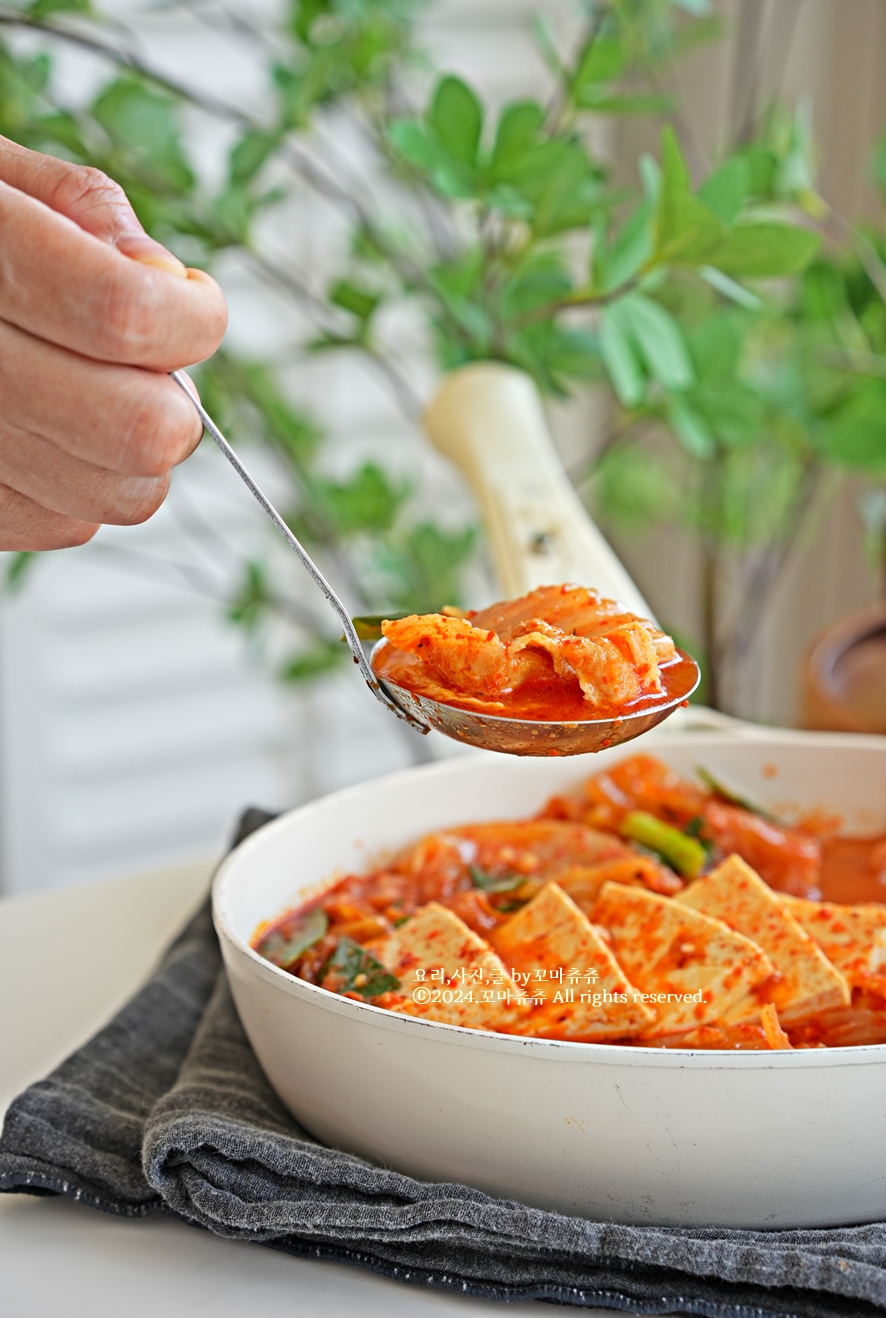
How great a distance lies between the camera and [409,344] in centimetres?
346

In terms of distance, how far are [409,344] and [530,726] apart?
2.63 m

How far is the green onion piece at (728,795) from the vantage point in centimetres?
155

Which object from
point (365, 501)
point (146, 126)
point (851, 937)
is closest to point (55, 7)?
point (146, 126)

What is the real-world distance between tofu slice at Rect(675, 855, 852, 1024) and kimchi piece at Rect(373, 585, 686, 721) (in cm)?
23

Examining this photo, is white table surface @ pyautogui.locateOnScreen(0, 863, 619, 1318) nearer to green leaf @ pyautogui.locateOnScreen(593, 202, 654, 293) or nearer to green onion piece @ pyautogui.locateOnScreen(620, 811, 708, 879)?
green onion piece @ pyautogui.locateOnScreen(620, 811, 708, 879)

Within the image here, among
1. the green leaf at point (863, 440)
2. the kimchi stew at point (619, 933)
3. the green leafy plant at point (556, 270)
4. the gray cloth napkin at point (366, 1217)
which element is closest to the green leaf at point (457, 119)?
the green leafy plant at point (556, 270)

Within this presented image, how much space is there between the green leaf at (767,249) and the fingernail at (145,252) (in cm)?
72

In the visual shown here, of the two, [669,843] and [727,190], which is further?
[669,843]

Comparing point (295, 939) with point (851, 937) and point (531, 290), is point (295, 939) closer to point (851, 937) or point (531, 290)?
point (851, 937)

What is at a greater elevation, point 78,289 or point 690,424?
point 78,289

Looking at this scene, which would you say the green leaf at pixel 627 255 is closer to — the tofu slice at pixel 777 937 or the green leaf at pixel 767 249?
the green leaf at pixel 767 249

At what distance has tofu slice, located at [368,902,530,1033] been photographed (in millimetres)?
1010

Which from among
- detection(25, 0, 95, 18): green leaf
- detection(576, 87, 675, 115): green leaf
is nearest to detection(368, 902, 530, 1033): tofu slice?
detection(576, 87, 675, 115): green leaf

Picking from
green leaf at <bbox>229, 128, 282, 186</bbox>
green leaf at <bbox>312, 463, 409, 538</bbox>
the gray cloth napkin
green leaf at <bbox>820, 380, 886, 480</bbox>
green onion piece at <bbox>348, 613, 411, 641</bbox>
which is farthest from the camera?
green leaf at <bbox>312, 463, 409, 538</bbox>
